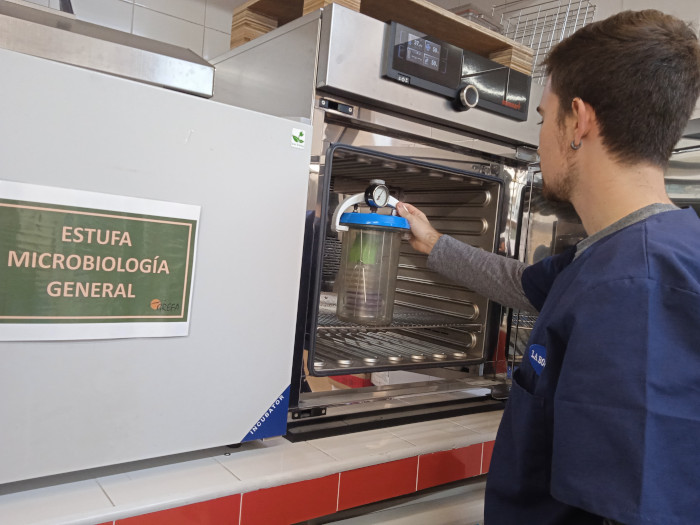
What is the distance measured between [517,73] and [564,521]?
3.58ft

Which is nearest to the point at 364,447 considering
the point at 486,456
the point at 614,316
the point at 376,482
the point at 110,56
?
the point at 376,482

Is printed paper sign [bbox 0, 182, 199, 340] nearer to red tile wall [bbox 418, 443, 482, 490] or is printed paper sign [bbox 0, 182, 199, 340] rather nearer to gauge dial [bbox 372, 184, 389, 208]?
gauge dial [bbox 372, 184, 389, 208]

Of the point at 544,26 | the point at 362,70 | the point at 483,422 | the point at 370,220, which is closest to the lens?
the point at 362,70

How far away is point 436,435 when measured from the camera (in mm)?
1247

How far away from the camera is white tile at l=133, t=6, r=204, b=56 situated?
90.4 inches

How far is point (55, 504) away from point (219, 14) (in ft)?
7.38

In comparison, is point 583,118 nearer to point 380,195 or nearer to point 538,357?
point 538,357

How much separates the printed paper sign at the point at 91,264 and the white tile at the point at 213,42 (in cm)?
185

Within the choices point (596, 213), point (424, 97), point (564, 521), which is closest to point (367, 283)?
point (424, 97)

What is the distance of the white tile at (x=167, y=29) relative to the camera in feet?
7.53

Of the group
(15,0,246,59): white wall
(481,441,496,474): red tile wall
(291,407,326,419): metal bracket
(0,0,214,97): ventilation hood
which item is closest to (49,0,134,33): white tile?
(15,0,246,59): white wall

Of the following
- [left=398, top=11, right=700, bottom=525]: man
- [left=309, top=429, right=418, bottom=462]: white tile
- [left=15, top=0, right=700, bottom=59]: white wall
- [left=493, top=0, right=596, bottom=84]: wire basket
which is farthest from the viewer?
[left=15, top=0, right=700, bottom=59]: white wall

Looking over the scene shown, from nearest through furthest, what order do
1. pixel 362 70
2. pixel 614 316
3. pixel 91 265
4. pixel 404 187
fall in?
pixel 614 316, pixel 91 265, pixel 362 70, pixel 404 187

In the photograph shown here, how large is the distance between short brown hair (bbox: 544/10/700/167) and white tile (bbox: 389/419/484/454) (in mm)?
688
